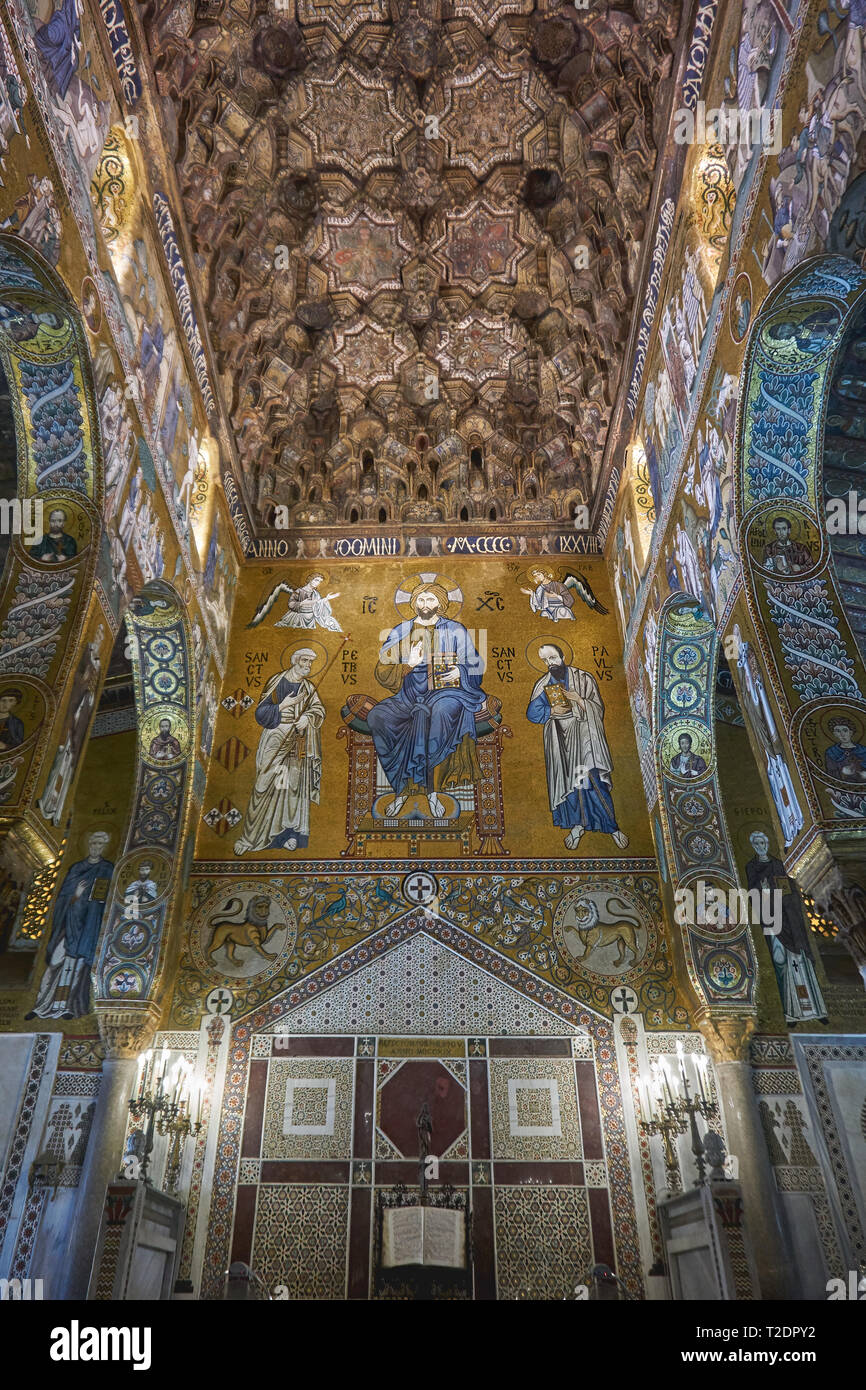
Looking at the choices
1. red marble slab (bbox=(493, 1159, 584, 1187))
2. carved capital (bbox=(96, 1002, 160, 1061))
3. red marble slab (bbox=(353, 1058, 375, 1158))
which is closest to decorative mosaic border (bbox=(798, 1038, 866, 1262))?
red marble slab (bbox=(493, 1159, 584, 1187))

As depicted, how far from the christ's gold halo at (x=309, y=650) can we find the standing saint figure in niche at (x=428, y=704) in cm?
83

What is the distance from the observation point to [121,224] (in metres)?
9.66

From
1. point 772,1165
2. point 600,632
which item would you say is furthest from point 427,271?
point 772,1165

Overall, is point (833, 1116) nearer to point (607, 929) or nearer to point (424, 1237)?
point (607, 929)

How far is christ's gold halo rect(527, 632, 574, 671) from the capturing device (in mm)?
13688

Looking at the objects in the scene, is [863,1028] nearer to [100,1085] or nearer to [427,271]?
[100,1085]

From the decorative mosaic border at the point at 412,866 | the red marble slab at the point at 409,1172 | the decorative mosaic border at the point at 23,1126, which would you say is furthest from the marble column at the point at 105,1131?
the red marble slab at the point at 409,1172

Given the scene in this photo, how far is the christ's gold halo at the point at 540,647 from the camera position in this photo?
13688 mm

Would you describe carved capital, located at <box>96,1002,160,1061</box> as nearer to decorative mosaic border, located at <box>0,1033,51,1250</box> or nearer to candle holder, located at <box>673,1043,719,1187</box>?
decorative mosaic border, located at <box>0,1033,51,1250</box>

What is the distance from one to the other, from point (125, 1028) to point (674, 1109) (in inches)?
236

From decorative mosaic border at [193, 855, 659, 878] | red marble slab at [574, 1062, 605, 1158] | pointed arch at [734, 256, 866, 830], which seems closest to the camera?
pointed arch at [734, 256, 866, 830]

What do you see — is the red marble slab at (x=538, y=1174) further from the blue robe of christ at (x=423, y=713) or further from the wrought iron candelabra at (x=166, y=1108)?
the blue robe of christ at (x=423, y=713)

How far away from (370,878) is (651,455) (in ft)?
21.0

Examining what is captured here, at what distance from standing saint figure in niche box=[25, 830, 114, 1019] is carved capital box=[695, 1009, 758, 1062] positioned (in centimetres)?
704
